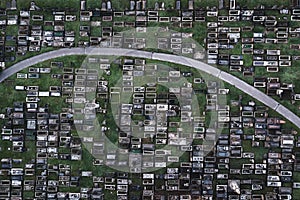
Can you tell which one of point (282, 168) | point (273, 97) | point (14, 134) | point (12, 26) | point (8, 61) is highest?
point (12, 26)

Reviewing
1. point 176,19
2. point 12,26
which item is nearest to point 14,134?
point 12,26

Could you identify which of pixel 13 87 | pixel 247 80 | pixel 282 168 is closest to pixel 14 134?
pixel 13 87

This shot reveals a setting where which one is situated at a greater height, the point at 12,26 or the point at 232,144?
the point at 12,26

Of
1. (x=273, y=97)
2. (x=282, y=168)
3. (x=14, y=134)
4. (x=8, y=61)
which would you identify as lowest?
(x=282, y=168)

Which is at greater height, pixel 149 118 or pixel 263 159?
pixel 149 118

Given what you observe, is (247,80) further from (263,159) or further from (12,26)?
(12,26)

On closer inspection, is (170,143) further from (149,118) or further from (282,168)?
(282,168)
